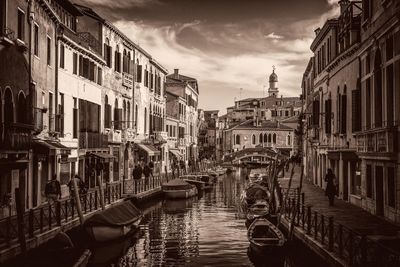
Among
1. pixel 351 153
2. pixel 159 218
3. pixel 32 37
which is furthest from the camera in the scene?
pixel 159 218

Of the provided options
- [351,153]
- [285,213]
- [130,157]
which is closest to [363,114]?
[351,153]

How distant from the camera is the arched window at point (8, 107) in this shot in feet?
64.6

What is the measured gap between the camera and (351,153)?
25031 mm

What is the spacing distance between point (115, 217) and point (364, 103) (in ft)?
33.8

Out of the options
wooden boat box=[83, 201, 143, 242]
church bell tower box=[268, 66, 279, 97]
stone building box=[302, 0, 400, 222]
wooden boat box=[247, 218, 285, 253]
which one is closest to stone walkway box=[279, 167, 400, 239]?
stone building box=[302, 0, 400, 222]

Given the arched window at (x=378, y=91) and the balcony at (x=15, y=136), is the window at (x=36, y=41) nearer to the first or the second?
the balcony at (x=15, y=136)

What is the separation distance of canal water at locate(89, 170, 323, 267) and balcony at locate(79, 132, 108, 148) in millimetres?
4632

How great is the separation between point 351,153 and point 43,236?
1379 cm

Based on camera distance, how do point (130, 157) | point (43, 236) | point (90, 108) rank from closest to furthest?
A: 1. point (43, 236)
2. point (90, 108)
3. point (130, 157)

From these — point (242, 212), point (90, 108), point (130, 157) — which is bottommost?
point (242, 212)

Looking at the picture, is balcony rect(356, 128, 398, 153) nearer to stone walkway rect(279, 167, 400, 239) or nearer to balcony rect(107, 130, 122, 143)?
stone walkway rect(279, 167, 400, 239)

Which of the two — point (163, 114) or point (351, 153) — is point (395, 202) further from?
point (163, 114)

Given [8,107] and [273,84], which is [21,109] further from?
[273,84]

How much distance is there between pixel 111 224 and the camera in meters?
19.4
